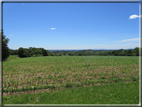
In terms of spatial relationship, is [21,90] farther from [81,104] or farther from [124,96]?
[124,96]

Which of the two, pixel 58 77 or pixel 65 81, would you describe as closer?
pixel 65 81

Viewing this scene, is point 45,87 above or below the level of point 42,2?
below

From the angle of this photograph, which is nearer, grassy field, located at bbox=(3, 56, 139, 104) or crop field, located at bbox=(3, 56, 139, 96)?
grassy field, located at bbox=(3, 56, 139, 104)

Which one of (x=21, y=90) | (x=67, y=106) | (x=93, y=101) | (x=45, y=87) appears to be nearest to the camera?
(x=67, y=106)

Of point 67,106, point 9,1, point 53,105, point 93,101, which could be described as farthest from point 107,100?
point 9,1

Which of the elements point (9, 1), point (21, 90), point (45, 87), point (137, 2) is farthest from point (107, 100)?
point (9, 1)

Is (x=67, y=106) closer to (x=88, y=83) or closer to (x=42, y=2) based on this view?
(x=88, y=83)

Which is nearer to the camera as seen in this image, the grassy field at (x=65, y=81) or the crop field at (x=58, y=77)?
the grassy field at (x=65, y=81)

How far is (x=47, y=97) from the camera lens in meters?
3.15

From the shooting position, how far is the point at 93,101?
283 cm

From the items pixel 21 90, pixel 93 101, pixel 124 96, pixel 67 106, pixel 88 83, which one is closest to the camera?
pixel 67 106

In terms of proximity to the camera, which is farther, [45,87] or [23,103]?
[45,87]

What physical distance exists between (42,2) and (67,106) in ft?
11.9

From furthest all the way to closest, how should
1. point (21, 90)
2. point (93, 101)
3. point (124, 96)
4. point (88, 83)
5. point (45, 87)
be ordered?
1. point (88, 83)
2. point (45, 87)
3. point (21, 90)
4. point (124, 96)
5. point (93, 101)
